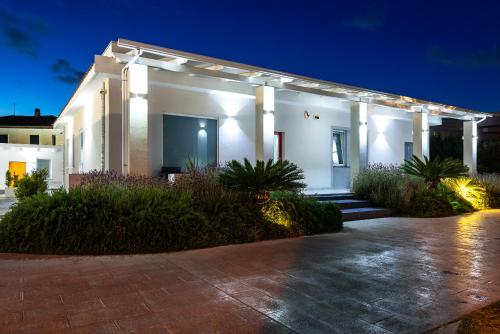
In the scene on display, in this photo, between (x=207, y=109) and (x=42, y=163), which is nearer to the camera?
(x=207, y=109)

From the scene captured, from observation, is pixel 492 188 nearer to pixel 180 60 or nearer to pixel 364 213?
pixel 364 213

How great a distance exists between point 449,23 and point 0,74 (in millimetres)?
38383

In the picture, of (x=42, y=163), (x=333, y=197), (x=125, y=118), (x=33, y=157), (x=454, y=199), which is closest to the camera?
(x=125, y=118)

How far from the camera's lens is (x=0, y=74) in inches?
1239

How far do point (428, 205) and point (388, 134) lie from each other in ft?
19.4

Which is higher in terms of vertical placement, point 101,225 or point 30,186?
point 30,186

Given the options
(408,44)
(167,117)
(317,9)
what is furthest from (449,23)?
(167,117)

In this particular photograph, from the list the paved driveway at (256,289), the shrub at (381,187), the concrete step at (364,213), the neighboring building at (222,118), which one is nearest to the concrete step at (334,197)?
the shrub at (381,187)

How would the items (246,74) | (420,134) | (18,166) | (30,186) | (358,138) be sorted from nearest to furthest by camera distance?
(246,74) < (358,138) < (30,186) < (420,134) < (18,166)

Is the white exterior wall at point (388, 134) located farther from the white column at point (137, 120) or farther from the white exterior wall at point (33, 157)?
the white exterior wall at point (33, 157)

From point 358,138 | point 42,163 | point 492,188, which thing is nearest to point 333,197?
point 358,138

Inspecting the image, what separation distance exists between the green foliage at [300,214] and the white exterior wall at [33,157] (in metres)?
17.4

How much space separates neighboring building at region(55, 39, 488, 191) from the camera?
8.17 metres

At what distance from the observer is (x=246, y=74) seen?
938cm
